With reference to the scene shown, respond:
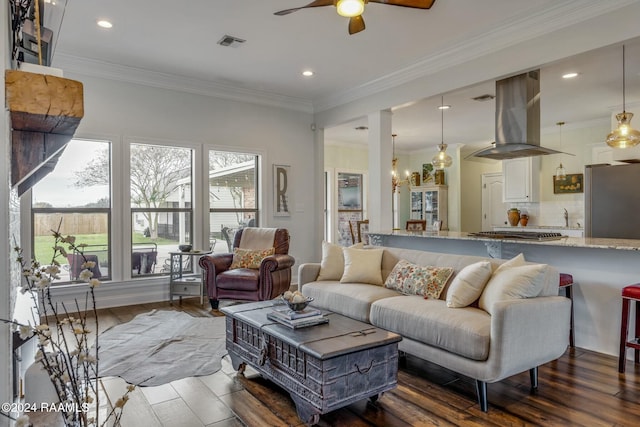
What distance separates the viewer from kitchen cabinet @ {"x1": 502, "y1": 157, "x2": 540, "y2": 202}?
7.91 meters

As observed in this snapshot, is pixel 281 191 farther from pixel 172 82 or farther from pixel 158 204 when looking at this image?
pixel 172 82

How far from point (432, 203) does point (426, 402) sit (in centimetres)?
753

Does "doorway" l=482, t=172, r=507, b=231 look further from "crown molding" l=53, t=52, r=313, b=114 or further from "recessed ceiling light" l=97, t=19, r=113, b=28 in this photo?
"recessed ceiling light" l=97, t=19, r=113, b=28

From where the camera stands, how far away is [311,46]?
4410 millimetres

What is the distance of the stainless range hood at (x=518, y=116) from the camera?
13.4ft

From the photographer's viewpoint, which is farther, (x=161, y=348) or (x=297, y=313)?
(x=161, y=348)

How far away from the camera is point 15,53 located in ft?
4.31

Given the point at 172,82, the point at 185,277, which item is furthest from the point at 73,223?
the point at 172,82

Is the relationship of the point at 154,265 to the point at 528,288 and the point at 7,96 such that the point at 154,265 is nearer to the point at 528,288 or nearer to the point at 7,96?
the point at 528,288

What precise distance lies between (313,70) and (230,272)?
9.08 ft

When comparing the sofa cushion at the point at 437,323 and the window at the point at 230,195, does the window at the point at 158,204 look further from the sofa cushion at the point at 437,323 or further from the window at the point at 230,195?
the sofa cushion at the point at 437,323

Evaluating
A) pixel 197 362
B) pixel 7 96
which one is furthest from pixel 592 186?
pixel 7 96

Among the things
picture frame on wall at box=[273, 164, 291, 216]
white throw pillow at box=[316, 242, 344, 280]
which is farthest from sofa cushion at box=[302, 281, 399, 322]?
picture frame on wall at box=[273, 164, 291, 216]

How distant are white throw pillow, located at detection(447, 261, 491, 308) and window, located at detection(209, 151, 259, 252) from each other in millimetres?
3891
